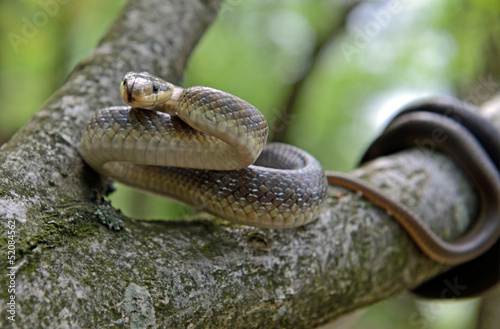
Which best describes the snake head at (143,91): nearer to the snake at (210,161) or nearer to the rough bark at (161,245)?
the snake at (210,161)

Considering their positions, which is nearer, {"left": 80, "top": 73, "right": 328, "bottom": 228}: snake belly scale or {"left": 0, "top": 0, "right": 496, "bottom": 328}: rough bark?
{"left": 0, "top": 0, "right": 496, "bottom": 328}: rough bark

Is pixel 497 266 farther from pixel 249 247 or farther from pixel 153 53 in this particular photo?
pixel 153 53

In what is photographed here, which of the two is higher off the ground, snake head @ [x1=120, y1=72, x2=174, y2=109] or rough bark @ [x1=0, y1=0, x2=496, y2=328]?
snake head @ [x1=120, y1=72, x2=174, y2=109]

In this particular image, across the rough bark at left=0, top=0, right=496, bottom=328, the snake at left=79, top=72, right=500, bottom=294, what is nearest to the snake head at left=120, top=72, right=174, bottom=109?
the snake at left=79, top=72, right=500, bottom=294

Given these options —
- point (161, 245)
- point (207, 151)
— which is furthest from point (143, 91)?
point (161, 245)

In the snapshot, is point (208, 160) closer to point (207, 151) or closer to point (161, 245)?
point (207, 151)

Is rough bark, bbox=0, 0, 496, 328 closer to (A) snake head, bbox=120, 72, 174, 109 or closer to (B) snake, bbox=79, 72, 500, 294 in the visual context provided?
(B) snake, bbox=79, 72, 500, 294
